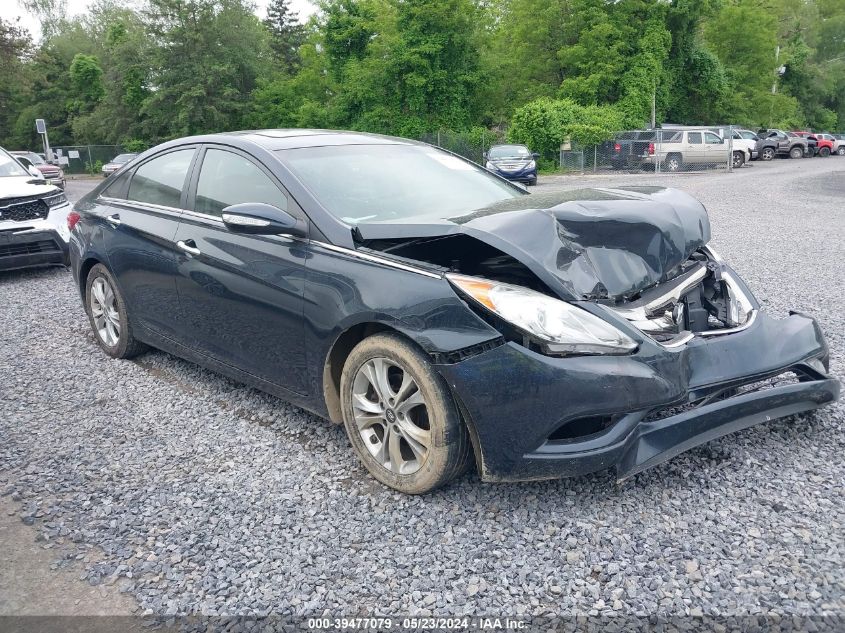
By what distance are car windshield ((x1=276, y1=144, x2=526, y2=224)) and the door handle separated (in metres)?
0.76

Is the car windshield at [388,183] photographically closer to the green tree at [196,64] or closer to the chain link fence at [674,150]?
the chain link fence at [674,150]

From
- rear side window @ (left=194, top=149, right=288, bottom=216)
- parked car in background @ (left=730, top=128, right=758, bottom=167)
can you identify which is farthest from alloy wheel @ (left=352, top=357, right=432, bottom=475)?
parked car in background @ (left=730, top=128, right=758, bottom=167)

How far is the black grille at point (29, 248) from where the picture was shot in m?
8.13

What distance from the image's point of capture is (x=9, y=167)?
9188mm

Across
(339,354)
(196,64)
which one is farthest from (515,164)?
(196,64)

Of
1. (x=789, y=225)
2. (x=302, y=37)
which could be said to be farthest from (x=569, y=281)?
(x=302, y=37)

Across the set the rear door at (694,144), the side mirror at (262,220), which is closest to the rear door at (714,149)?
the rear door at (694,144)

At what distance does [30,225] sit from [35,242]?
8.4 inches

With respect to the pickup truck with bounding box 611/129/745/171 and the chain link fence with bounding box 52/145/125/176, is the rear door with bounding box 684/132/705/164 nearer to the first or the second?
the pickup truck with bounding box 611/129/745/171

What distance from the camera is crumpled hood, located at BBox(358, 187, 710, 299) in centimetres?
278

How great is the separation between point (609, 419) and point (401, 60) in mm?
35040

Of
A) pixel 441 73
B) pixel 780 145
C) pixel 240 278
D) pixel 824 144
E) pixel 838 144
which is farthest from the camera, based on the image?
pixel 838 144

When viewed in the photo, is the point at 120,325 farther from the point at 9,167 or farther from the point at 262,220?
the point at 9,167

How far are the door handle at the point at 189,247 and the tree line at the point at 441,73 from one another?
27.7 metres
